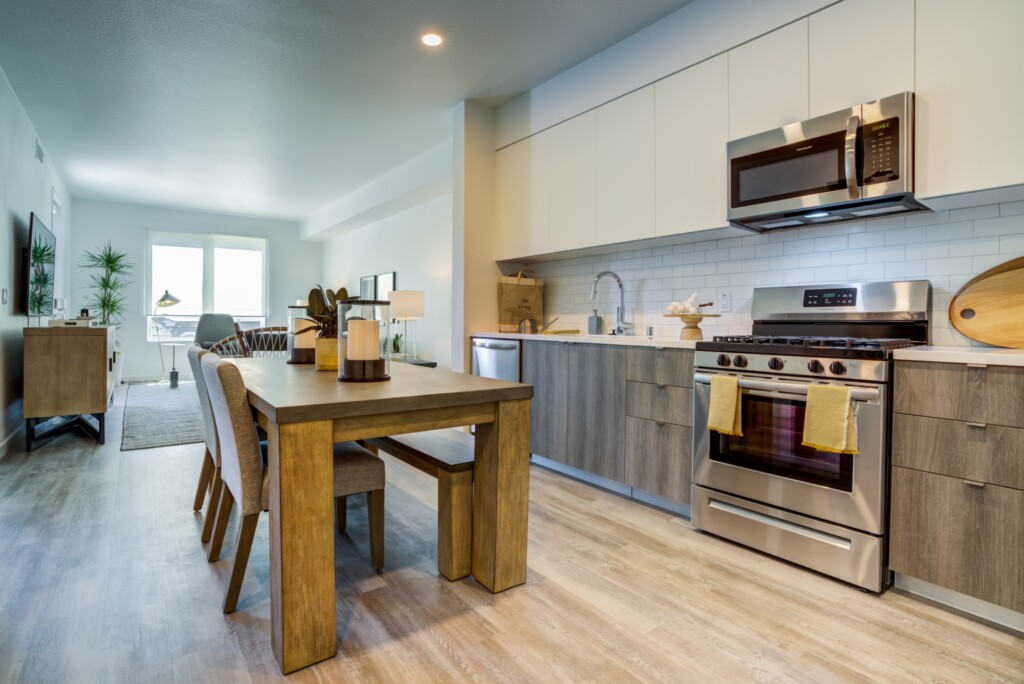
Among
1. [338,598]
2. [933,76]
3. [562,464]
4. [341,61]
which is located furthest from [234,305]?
[933,76]

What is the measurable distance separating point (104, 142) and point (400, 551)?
523 cm

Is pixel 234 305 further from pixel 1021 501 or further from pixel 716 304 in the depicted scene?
pixel 1021 501

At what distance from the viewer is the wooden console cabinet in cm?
392

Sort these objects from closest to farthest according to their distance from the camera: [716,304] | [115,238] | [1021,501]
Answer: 1. [1021,501]
2. [716,304]
3. [115,238]

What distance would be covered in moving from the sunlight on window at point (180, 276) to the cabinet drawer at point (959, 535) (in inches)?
363

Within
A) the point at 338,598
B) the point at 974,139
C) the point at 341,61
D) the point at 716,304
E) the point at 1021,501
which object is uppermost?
the point at 341,61

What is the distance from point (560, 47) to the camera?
331 cm

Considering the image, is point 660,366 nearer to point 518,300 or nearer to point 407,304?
point 518,300

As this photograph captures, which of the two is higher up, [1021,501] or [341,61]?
[341,61]

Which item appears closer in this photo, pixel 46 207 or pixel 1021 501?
pixel 1021 501

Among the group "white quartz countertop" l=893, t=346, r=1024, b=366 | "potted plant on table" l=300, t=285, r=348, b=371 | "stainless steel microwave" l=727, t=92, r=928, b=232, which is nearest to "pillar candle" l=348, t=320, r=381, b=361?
"potted plant on table" l=300, t=285, r=348, b=371

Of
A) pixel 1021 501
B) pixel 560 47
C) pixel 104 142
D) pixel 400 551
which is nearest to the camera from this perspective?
pixel 1021 501

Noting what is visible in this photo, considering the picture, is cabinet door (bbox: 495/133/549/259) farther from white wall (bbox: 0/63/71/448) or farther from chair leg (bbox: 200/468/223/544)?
white wall (bbox: 0/63/71/448)

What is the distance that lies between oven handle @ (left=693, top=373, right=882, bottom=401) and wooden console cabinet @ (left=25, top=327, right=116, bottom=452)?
14.3ft
